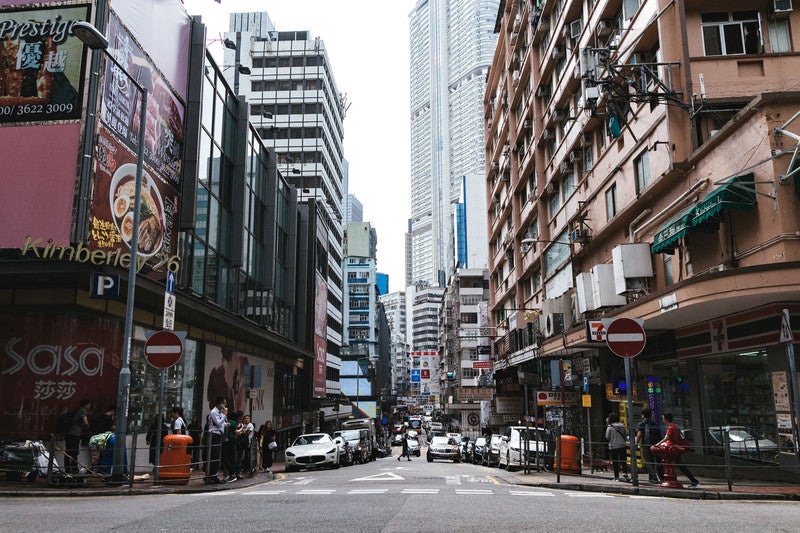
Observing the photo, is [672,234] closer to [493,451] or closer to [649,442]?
[649,442]

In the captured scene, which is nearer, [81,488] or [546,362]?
[81,488]

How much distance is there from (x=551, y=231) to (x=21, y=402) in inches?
977

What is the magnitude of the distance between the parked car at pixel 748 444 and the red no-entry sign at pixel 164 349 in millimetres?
10740

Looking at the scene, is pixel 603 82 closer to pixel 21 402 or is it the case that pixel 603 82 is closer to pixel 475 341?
pixel 21 402

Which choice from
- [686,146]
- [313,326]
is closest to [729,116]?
[686,146]

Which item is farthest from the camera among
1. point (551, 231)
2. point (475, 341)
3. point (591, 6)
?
point (475, 341)

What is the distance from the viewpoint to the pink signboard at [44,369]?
15836mm

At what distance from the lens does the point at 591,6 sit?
2627cm

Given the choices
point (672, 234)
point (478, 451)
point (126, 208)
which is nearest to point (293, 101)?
point (478, 451)

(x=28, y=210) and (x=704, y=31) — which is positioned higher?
(x=704, y=31)

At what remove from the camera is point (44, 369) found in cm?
1611

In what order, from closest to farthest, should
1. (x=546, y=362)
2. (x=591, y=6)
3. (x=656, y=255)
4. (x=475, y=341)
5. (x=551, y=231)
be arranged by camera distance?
(x=656, y=255) < (x=591, y=6) < (x=551, y=231) < (x=546, y=362) < (x=475, y=341)

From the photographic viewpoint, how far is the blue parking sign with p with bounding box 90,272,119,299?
15.2 metres

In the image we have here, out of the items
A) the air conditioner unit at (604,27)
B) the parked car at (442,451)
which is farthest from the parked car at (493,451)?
the air conditioner unit at (604,27)
